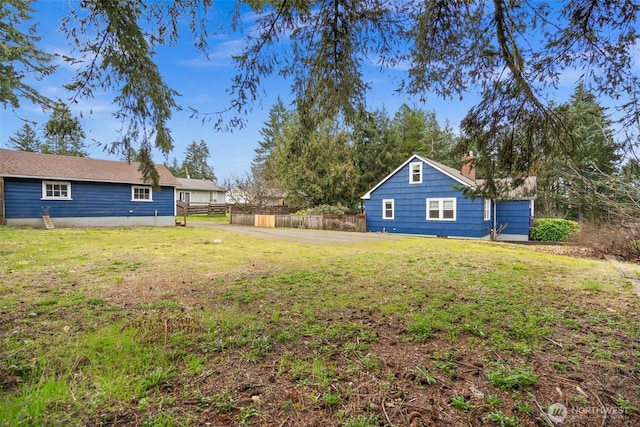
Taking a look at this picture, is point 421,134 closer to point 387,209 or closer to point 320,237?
point 387,209

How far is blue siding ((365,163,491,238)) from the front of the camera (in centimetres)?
1591

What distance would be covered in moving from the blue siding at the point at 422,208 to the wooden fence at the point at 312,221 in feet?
2.95

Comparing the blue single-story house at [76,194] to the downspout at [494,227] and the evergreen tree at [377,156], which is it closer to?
the evergreen tree at [377,156]

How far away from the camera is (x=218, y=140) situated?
455cm

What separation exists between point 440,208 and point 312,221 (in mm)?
7747

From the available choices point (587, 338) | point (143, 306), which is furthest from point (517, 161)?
point (143, 306)

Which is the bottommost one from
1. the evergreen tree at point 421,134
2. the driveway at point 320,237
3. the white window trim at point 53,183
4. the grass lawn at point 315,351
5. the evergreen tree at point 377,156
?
the driveway at point 320,237

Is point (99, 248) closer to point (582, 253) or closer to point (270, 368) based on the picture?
point (270, 368)

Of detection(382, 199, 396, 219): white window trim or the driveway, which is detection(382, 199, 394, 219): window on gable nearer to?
detection(382, 199, 396, 219): white window trim

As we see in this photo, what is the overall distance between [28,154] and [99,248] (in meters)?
12.8

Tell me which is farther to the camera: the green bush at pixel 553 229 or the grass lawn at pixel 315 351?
the green bush at pixel 553 229

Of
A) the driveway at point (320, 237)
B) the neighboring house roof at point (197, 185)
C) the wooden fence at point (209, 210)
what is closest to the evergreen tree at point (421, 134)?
the driveway at point (320, 237)

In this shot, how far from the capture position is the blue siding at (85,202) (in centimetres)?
1498

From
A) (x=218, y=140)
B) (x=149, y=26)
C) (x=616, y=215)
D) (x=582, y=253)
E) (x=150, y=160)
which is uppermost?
(x=149, y=26)
